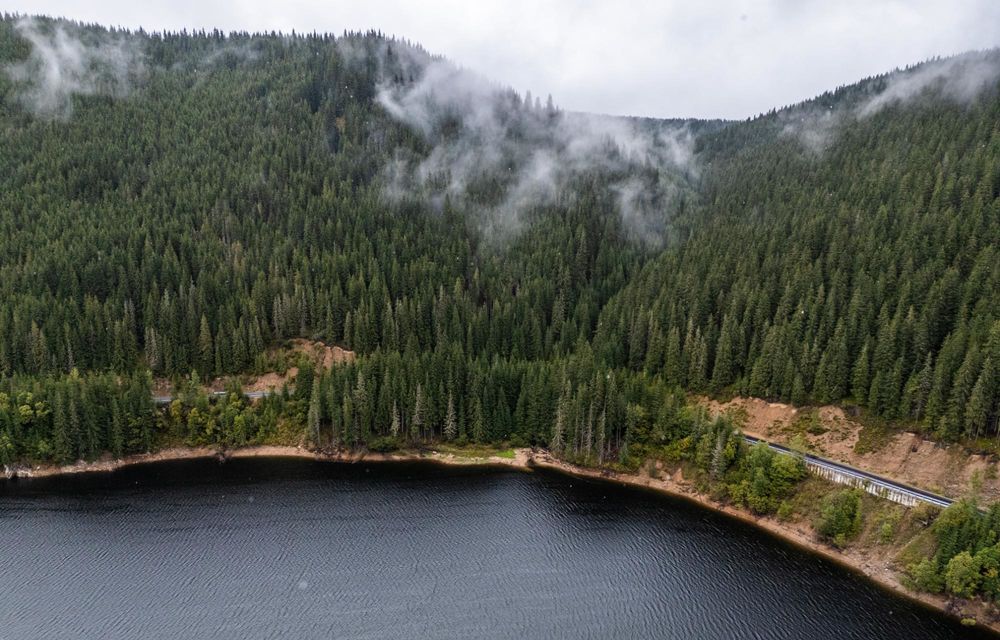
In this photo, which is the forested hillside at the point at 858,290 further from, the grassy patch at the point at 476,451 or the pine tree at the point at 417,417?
the pine tree at the point at 417,417

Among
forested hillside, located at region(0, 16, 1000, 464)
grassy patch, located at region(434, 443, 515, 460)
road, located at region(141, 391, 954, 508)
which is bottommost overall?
grassy patch, located at region(434, 443, 515, 460)

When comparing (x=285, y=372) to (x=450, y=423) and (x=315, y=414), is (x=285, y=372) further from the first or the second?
(x=450, y=423)

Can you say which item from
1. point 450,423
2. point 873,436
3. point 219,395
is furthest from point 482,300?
point 873,436

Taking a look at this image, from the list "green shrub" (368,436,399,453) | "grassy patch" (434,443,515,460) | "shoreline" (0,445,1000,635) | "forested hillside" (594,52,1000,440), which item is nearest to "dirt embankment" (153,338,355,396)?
"shoreline" (0,445,1000,635)

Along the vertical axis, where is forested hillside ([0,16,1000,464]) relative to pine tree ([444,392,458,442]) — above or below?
above

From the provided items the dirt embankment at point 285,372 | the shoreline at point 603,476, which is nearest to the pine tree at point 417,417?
Result: the shoreline at point 603,476

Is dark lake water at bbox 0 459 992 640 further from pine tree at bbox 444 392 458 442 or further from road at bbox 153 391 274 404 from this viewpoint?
road at bbox 153 391 274 404
